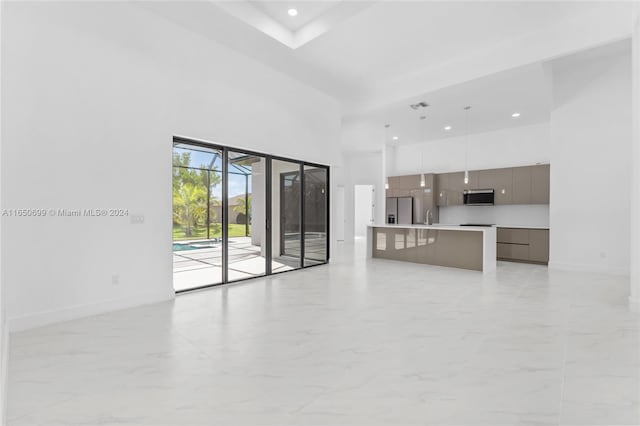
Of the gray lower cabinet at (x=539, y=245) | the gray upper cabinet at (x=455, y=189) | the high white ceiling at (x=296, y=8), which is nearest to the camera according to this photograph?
the high white ceiling at (x=296, y=8)

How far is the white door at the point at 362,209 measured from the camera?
1342 centimetres

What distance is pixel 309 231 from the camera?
6422 mm

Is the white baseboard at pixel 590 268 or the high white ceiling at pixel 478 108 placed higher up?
the high white ceiling at pixel 478 108

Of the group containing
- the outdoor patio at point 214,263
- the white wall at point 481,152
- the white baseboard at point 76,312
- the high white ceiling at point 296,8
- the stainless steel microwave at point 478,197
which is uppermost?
the high white ceiling at point 296,8

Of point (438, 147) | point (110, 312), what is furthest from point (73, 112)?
point (438, 147)

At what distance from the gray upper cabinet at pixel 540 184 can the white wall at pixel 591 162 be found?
46.9 inches

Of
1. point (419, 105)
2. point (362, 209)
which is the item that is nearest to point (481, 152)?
point (419, 105)

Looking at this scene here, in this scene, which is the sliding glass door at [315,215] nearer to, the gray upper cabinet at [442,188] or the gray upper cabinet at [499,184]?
the gray upper cabinet at [499,184]

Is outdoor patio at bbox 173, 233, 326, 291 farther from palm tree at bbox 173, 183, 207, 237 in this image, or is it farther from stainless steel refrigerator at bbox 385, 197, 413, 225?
stainless steel refrigerator at bbox 385, 197, 413, 225

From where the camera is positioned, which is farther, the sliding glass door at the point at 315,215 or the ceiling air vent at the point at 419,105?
the sliding glass door at the point at 315,215

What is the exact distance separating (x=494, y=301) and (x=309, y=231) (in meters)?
3.55

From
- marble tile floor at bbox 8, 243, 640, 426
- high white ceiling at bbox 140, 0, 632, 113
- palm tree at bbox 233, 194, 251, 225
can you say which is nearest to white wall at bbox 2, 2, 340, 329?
marble tile floor at bbox 8, 243, 640, 426

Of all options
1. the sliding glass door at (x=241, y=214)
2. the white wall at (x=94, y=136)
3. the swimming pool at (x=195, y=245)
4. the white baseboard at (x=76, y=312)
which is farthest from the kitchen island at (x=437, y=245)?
the white baseboard at (x=76, y=312)

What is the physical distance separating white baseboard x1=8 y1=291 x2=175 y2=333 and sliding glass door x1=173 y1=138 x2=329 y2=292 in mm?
520
